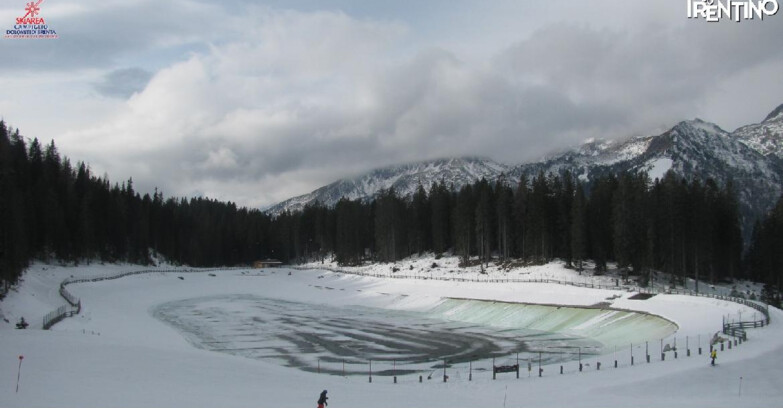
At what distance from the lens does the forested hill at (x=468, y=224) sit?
8750 centimetres

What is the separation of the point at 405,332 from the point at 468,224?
62.9 meters

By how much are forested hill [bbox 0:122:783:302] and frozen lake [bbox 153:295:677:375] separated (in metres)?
24.7

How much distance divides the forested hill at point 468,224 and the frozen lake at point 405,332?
81.2ft

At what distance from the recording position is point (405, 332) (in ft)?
201

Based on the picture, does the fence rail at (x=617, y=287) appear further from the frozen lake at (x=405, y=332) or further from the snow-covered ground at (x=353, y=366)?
the frozen lake at (x=405, y=332)

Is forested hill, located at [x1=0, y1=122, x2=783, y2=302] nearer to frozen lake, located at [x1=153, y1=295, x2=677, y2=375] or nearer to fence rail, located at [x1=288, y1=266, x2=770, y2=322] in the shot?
fence rail, located at [x1=288, y1=266, x2=770, y2=322]

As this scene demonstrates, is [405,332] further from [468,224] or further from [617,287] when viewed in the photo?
[468,224]

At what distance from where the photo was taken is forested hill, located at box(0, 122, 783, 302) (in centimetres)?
8750

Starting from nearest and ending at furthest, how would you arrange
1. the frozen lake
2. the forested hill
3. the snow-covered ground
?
1. the snow-covered ground
2. the frozen lake
3. the forested hill

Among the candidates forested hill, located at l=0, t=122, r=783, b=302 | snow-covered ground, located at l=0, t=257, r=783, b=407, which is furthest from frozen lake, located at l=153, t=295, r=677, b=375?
forested hill, located at l=0, t=122, r=783, b=302

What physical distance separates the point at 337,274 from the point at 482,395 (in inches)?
3817

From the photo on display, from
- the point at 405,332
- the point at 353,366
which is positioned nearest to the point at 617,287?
the point at 405,332

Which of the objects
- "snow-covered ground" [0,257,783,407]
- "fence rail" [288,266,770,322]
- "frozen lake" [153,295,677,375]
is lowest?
"frozen lake" [153,295,677,375]

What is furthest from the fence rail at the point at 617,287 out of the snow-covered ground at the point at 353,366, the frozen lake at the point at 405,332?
the frozen lake at the point at 405,332
